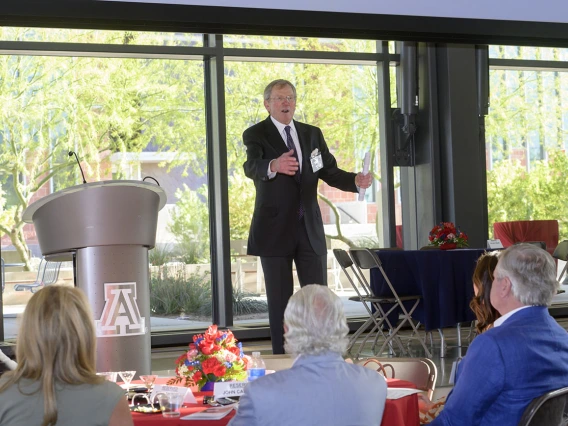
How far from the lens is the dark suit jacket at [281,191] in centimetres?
551

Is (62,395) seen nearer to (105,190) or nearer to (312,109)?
(105,190)

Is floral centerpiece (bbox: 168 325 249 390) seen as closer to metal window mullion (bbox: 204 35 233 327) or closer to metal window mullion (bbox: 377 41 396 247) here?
metal window mullion (bbox: 204 35 233 327)

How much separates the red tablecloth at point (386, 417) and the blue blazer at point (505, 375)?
120 millimetres

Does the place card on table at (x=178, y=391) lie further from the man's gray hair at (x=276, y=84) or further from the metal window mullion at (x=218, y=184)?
the metal window mullion at (x=218, y=184)

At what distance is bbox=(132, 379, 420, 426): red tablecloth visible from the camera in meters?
2.33

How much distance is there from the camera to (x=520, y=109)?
9.95 meters

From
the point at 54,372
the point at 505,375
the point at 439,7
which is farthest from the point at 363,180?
the point at 54,372

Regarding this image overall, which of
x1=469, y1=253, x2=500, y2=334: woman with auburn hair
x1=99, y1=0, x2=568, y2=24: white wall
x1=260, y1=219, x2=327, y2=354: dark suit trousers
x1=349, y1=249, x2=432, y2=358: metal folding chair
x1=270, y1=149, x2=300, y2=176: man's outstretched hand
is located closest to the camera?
x1=469, y1=253, x2=500, y2=334: woman with auburn hair

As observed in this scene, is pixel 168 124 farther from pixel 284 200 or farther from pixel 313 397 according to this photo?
pixel 313 397

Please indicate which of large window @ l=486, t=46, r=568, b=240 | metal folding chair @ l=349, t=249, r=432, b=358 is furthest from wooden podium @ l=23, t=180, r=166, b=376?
large window @ l=486, t=46, r=568, b=240

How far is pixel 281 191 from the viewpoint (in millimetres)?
5621

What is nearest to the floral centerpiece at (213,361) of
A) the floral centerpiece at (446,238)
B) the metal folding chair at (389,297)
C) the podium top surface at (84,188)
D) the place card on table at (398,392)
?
the place card on table at (398,392)

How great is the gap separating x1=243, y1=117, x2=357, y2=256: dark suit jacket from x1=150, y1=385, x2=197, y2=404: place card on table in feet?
9.59

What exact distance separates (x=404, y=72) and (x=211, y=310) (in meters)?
3.39
